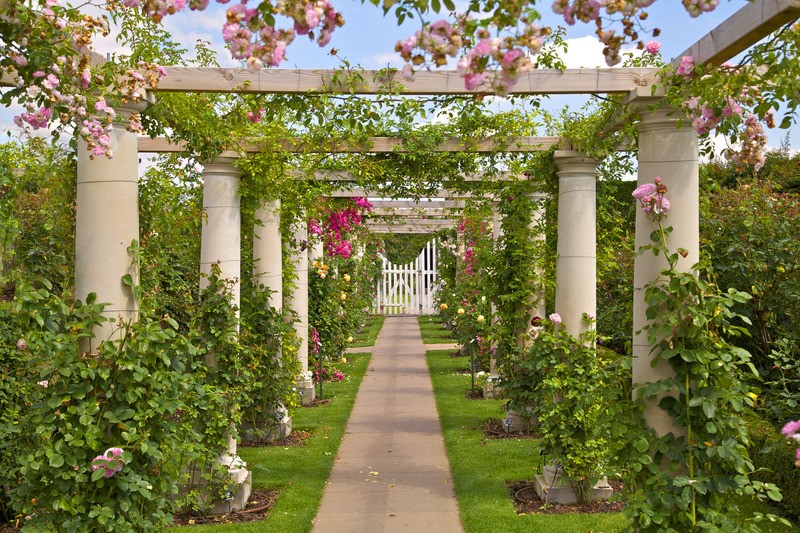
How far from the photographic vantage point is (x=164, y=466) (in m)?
4.58

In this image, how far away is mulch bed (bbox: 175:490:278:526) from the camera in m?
5.87

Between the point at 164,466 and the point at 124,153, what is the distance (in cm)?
162

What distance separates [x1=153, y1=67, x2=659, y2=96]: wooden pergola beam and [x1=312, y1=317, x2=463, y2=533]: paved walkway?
2.81 m

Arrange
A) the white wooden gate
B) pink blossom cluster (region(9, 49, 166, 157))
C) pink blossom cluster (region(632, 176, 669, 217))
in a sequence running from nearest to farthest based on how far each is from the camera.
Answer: pink blossom cluster (region(9, 49, 166, 157)) → pink blossom cluster (region(632, 176, 669, 217)) → the white wooden gate

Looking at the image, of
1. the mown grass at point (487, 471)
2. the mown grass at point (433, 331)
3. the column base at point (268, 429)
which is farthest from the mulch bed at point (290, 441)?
the mown grass at point (433, 331)

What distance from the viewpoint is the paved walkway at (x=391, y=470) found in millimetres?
5949

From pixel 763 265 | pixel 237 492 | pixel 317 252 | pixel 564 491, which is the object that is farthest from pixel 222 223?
pixel 317 252

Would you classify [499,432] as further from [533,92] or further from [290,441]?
[533,92]

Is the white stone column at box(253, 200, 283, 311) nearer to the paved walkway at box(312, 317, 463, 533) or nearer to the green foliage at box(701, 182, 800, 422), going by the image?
the paved walkway at box(312, 317, 463, 533)

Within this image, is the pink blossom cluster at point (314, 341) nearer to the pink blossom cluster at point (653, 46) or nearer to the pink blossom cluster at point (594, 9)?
the pink blossom cluster at point (653, 46)

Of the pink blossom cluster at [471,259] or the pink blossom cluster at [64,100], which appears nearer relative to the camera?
the pink blossom cluster at [64,100]

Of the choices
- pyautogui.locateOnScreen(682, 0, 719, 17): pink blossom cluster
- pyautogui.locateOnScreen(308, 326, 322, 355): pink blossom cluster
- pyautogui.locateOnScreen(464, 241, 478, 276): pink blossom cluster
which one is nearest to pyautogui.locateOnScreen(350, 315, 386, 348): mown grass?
pyautogui.locateOnScreen(464, 241, 478, 276): pink blossom cluster

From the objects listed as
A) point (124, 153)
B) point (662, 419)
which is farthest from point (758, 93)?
point (124, 153)

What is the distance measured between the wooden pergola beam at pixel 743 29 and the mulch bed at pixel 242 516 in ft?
13.3
